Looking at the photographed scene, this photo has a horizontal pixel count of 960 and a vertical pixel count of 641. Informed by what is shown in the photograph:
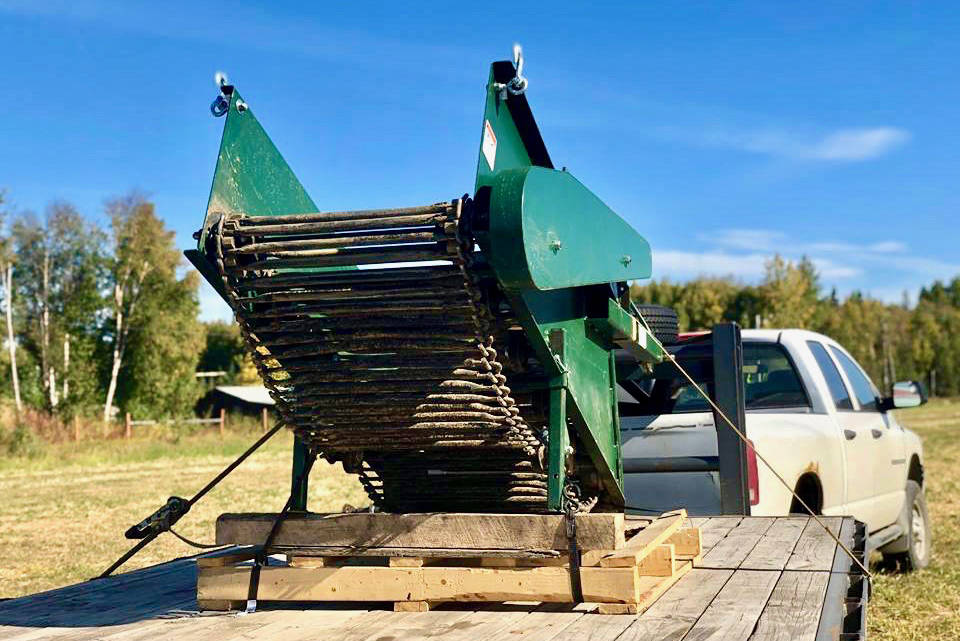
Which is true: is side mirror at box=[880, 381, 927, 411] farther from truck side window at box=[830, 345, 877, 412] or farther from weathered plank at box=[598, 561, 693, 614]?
weathered plank at box=[598, 561, 693, 614]

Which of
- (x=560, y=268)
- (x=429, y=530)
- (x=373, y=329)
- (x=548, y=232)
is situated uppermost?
(x=548, y=232)

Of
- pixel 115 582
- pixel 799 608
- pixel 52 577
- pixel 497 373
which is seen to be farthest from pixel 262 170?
pixel 52 577

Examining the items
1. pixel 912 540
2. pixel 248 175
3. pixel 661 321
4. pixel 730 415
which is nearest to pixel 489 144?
pixel 248 175

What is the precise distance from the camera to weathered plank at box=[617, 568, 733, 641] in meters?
3.10

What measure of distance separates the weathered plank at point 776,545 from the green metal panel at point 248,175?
2.50 m

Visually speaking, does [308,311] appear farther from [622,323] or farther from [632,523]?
[632,523]

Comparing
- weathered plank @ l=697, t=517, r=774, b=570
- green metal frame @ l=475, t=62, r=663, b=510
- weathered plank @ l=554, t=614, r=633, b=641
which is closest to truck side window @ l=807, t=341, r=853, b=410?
weathered plank @ l=697, t=517, r=774, b=570

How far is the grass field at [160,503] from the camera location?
6832 millimetres

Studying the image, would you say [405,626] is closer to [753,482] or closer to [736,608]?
[736,608]

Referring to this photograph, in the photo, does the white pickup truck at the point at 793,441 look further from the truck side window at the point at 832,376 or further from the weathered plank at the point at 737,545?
the weathered plank at the point at 737,545

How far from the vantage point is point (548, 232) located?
3303 millimetres

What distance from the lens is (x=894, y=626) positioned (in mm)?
5879

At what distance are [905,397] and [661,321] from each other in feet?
8.45

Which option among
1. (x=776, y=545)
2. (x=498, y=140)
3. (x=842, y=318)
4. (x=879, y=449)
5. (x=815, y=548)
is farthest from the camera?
(x=842, y=318)
